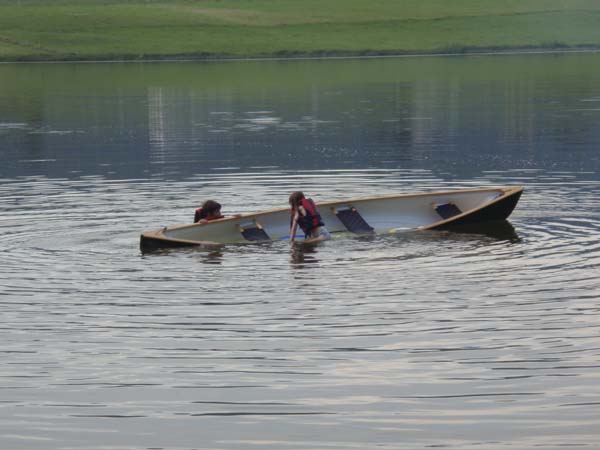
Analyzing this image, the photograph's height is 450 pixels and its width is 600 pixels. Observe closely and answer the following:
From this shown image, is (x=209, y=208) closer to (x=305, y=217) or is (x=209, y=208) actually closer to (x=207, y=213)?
(x=207, y=213)

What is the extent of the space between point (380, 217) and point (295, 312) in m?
10.5

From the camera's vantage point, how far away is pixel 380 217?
34312 mm

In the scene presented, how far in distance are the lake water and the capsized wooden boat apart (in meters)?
0.86

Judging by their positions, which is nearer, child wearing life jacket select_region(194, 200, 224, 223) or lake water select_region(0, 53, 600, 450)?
lake water select_region(0, 53, 600, 450)

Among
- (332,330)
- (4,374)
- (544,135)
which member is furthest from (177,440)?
(544,135)

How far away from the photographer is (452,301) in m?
24.6

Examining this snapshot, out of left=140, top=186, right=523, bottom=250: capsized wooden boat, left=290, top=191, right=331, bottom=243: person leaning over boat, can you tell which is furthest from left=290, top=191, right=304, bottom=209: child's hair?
left=140, top=186, right=523, bottom=250: capsized wooden boat

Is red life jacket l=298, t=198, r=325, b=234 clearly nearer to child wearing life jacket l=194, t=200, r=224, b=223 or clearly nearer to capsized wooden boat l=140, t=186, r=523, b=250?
capsized wooden boat l=140, t=186, r=523, b=250

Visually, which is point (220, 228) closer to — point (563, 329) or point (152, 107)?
point (563, 329)

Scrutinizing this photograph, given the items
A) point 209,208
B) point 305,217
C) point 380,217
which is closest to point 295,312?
point 305,217

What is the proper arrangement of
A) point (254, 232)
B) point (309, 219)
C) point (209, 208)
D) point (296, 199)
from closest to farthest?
1. point (296, 199)
2. point (309, 219)
3. point (209, 208)
4. point (254, 232)

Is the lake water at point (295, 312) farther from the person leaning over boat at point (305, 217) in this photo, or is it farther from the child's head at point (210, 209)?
the child's head at point (210, 209)

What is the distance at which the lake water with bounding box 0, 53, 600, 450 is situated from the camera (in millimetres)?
17875

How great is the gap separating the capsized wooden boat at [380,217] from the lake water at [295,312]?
861mm
